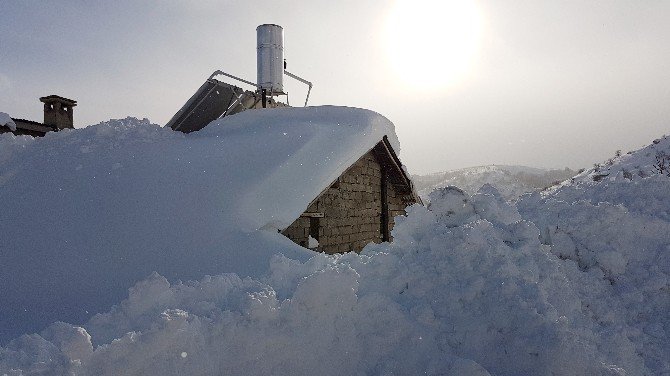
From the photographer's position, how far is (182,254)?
15.5ft

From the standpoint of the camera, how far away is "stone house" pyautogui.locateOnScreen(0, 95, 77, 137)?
36.1ft

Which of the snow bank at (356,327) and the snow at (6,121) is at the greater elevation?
the snow at (6,121)

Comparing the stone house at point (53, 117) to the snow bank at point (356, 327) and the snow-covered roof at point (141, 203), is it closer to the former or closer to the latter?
the snow-covered roof at point (141, 203)

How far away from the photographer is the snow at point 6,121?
994cm

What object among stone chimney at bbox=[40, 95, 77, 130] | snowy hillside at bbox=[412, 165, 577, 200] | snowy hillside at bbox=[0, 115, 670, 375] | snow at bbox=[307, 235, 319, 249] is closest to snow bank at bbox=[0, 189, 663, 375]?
snowy hillside at bbox=[0, 115, 670, 375]

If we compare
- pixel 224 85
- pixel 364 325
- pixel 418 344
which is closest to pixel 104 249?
pixel 364 325

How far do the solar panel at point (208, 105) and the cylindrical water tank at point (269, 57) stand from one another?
2.95ft

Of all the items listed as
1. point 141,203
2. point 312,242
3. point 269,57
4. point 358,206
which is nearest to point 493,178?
point 269,57

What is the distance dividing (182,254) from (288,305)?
2500 mm

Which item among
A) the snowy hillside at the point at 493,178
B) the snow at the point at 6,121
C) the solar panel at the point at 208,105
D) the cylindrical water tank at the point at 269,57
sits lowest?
the snowy hillside at the point at 493,178

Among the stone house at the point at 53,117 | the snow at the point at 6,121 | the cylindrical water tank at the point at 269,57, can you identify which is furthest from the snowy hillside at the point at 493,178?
the snow at the point at 6,121

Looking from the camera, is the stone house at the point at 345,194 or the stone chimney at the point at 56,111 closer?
the stone house at the point at 345,194

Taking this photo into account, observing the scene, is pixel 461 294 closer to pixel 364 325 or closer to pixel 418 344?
pixel 418 344

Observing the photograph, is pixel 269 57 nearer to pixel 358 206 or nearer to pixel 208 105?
pixel 208 105
